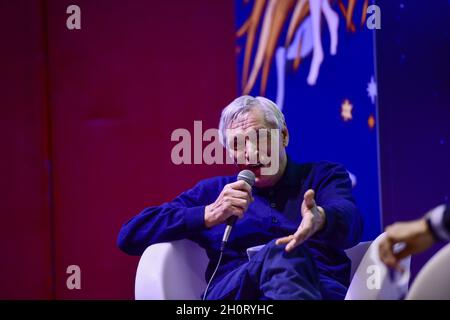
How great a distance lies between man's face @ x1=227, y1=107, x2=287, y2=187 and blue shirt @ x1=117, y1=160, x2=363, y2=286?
6cm

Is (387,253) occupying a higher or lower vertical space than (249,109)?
lower

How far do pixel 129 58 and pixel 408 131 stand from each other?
45.9 inches

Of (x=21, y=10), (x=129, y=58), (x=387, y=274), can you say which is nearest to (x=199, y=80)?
(x=129, y=58)

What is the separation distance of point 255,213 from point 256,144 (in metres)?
0.23

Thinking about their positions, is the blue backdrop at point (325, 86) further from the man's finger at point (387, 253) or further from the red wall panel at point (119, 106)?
the man's finger at point (387, 253)

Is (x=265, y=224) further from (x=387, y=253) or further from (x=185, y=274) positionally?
(x=387, y=253)

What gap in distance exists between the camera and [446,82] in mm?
2227

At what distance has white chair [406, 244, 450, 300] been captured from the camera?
1.48 meters

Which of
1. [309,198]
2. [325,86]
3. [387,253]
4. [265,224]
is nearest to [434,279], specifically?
[387,253]

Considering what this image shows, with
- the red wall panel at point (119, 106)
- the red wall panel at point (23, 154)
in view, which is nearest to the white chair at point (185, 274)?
the red wall panel at point (119, 106)

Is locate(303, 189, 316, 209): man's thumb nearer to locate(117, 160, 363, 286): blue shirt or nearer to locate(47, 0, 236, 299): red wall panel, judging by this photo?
locate(117, 160, 363, 286): blue shirt

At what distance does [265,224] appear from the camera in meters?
1.94

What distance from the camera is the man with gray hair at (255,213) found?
1.82 m
